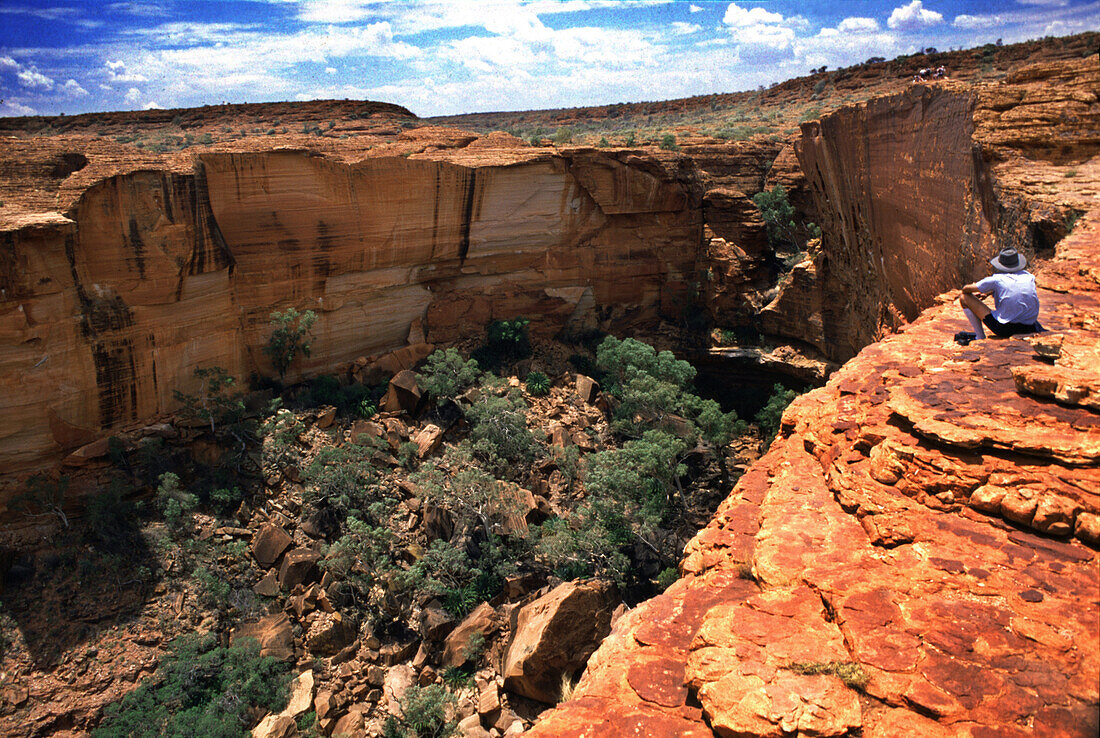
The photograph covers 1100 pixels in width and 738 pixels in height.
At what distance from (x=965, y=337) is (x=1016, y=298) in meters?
0.62

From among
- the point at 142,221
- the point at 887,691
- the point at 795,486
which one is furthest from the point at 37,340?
the point at 887,691

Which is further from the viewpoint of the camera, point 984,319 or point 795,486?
point 984,319

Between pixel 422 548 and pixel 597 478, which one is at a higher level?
pixel 597 478

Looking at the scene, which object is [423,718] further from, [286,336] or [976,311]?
[286,336]

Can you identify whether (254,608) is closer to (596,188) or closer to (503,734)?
(503,734)

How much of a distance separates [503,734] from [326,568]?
19.6 ft

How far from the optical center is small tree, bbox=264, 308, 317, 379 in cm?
1941

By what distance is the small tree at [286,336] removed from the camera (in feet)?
63.7

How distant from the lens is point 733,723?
3787 mm

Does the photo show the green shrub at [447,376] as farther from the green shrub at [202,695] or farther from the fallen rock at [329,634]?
the green shrub at [202,695]

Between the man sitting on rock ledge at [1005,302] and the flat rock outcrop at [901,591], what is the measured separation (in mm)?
512

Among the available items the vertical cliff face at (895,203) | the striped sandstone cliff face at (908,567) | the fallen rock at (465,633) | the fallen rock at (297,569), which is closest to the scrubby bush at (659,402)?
the vertical cliff face at (895,203)

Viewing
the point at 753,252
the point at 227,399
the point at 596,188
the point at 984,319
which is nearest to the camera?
the point at 984,319

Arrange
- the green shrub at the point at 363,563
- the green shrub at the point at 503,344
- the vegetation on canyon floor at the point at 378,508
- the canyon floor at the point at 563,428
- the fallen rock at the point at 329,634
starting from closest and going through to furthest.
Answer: the canyon floor at the point at 563,428, the vegetation on canyon floor at the point at 378,508, the fallen rock at the point at 329,634, the green shrub at the point at 363,563, the green shrub at the point at 503,344
